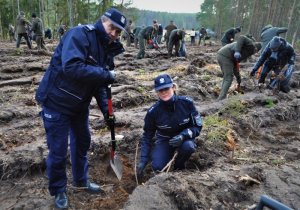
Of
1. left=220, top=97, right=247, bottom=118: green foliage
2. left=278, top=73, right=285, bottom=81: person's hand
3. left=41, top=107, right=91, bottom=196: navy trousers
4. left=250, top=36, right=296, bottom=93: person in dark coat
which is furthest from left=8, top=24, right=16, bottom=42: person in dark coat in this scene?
left=41, top=107, right=91, bottom=196: navy trousers

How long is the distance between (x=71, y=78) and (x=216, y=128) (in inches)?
128

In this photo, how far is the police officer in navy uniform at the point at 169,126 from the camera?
4121mm

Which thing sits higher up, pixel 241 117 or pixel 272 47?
pixel 272 47

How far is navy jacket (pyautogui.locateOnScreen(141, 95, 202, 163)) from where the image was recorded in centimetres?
422

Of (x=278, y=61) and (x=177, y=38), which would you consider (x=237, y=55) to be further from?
(x=177, y=38)

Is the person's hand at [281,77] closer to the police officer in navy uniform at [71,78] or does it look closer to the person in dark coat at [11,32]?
the police officer in navy uniform at [71,78]

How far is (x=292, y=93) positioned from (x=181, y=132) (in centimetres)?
617

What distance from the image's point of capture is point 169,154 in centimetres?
450

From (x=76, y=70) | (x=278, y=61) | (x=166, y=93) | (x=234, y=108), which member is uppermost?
(x=76, y=70)

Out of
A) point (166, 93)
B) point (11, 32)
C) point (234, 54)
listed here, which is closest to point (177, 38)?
point (234, 54)

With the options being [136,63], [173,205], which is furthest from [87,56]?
[136,63]

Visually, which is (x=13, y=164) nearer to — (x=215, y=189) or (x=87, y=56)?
(x=87, y=56)

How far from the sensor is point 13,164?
439 centimetres

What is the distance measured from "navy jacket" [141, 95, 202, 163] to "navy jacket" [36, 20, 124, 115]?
1183 millimetres
